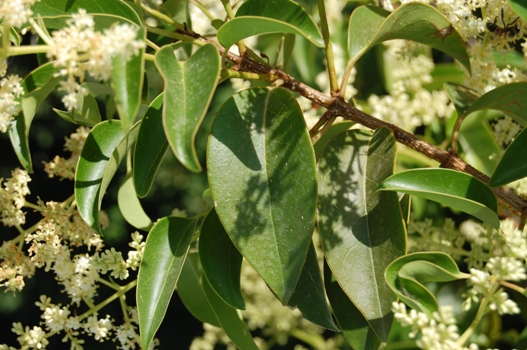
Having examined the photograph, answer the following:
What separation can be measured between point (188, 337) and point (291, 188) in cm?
162

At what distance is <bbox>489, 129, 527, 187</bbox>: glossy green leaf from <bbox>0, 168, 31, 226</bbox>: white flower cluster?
70cm

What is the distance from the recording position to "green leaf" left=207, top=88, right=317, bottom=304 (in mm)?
741

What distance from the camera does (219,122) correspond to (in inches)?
30.9

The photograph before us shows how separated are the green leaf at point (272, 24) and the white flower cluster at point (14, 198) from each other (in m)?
0.41

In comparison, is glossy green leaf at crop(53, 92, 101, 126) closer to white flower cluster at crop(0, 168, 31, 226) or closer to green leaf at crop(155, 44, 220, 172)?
white flower cluster at crop(0, 168, 31, 226)

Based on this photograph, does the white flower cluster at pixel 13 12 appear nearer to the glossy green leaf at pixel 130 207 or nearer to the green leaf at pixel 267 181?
the green leaf at pixel 267 181

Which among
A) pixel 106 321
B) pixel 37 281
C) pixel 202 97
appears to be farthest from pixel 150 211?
pixel 202 97

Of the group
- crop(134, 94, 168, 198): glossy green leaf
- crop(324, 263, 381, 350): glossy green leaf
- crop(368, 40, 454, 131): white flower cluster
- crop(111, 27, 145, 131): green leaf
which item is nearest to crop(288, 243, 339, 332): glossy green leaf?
crop(324, 263, 381, 350): glossy green leaf

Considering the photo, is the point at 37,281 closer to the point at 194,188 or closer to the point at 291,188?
the point at 194,188

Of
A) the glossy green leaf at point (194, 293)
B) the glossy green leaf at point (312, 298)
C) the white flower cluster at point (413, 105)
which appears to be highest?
the white flower cluster at point (413, 105)

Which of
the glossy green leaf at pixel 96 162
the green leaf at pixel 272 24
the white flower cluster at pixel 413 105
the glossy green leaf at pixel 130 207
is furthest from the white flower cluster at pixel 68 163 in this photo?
the white flower cluster at pixel 413 105

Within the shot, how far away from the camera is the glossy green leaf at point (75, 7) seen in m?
0.78

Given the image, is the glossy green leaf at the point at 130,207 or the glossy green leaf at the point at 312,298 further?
the glossy green leaf at the point at 130,207

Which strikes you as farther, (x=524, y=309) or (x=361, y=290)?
(x=524, y=309)
